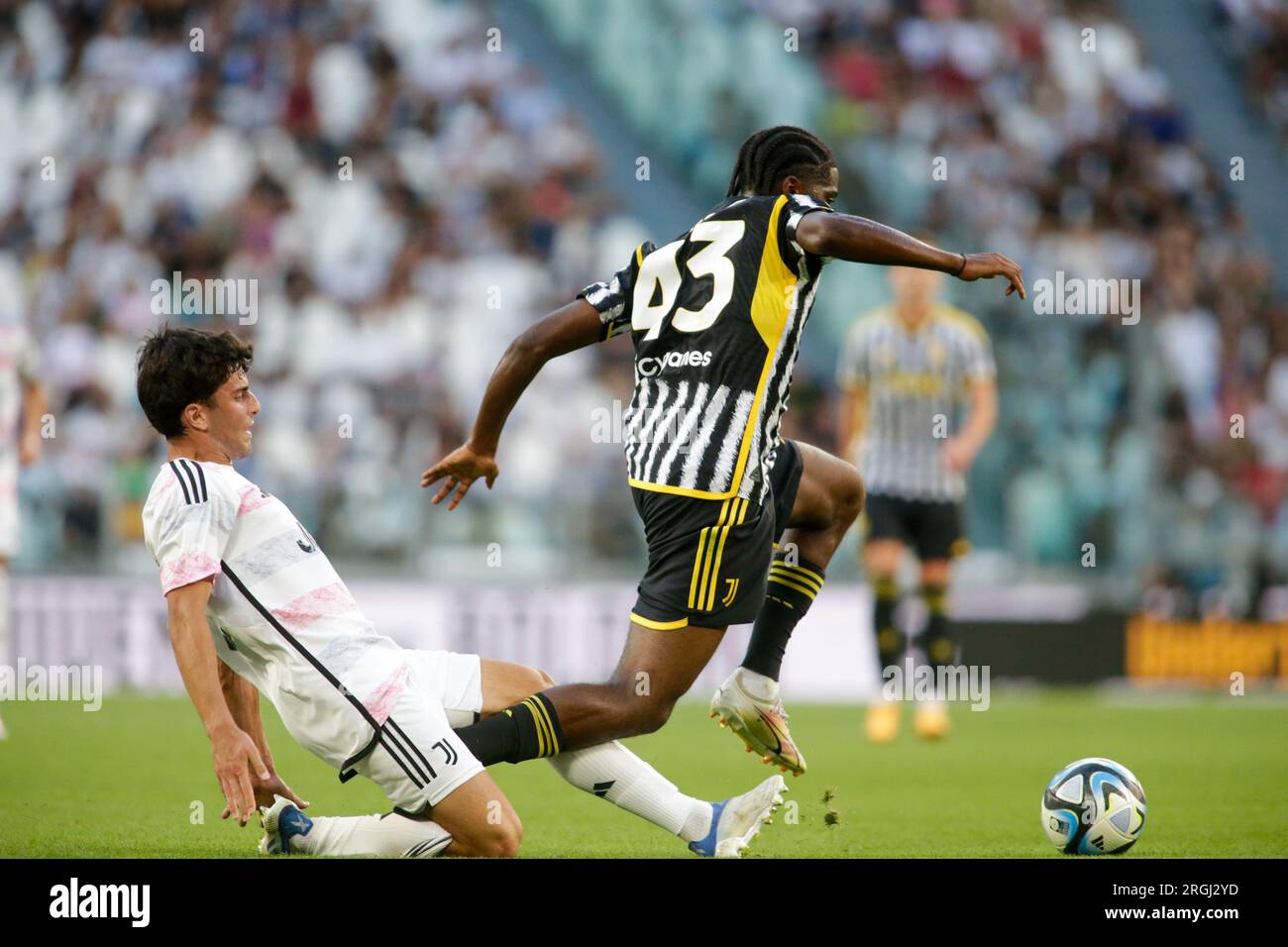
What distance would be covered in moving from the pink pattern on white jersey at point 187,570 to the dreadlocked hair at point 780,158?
198cm

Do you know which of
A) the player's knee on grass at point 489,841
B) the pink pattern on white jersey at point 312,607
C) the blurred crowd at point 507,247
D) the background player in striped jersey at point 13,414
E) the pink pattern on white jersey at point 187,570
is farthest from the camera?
the blurred crowd at point 507,247

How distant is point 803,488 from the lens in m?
5.32

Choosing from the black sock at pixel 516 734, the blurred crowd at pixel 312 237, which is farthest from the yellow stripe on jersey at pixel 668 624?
the blurred crowd at pixel 312 237

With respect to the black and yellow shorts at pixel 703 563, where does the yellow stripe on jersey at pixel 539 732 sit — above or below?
below

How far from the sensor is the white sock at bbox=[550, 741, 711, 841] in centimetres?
484

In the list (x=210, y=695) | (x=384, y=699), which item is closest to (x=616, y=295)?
(x=384, y=699)

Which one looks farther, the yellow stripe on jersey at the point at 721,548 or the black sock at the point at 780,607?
the black sock at the point at 780,607

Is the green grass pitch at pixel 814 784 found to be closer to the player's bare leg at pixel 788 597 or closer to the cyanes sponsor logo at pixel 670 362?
the player's bare leg at pixel 788 597

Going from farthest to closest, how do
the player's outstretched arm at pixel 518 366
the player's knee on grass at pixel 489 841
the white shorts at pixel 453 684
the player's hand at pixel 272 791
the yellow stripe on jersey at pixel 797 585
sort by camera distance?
the yellow stripe on jersey at pixel 797 585, the player's outstretched arm at pixel 518 366, the white shorts at pixel 453 684, the player's hand at pixel 272 791, the player's knee on grass at pixel 489 841

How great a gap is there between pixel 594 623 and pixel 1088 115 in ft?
25.1

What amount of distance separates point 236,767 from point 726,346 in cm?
183

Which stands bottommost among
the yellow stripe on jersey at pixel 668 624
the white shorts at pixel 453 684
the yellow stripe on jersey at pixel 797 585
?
the white shorts at pixel 453 684

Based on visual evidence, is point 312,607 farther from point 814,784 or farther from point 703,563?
point 814,784

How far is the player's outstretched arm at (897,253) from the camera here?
14.8 ft
